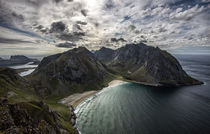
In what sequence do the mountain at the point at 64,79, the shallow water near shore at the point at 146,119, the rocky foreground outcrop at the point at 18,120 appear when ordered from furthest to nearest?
1. the mountain at the point at 64,79
2. the shallow water near shore at the point at 146,119
3. the rocky foreground outcrop at the point at 18,120

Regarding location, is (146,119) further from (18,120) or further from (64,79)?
(64,79)

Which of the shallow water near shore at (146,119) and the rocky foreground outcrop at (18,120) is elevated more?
the rocky foreground outcrop at (18,120)

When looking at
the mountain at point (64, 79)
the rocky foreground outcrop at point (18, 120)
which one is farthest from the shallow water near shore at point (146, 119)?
the mountain at point (64, 79)

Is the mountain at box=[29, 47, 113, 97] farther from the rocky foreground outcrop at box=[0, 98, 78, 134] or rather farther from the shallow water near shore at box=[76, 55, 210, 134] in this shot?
the rocky foreground outcrop at box=[0, 98, 78, 134]

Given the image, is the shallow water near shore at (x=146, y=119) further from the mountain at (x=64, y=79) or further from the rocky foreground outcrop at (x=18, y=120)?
the mountain at (x=64, y=79)

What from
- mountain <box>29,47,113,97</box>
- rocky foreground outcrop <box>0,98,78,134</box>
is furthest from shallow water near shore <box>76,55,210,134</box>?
mountain <box>29,47,113,97</box>

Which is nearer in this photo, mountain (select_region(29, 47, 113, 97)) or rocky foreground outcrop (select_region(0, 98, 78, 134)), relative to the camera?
rocky foreground outcrop (select_region(0, 98, 78, 134))

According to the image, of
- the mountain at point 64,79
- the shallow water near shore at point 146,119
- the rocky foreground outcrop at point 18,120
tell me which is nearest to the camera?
the rocky foreground outcrop at point 18,120

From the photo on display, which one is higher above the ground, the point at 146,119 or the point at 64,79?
the point at 64,79

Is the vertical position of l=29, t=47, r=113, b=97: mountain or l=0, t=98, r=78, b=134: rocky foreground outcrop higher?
l=0, t=98, r=78, b=134: rocky foreground outcrop

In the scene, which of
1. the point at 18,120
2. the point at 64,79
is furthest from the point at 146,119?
the point at 64,79

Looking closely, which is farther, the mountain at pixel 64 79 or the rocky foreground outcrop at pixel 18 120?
the mountain at pixel 64 79

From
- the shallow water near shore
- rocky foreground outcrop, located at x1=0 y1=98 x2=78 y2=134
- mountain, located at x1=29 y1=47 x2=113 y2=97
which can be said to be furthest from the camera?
mountain, located at x1=29 y1=47 x2=113 y2=97
